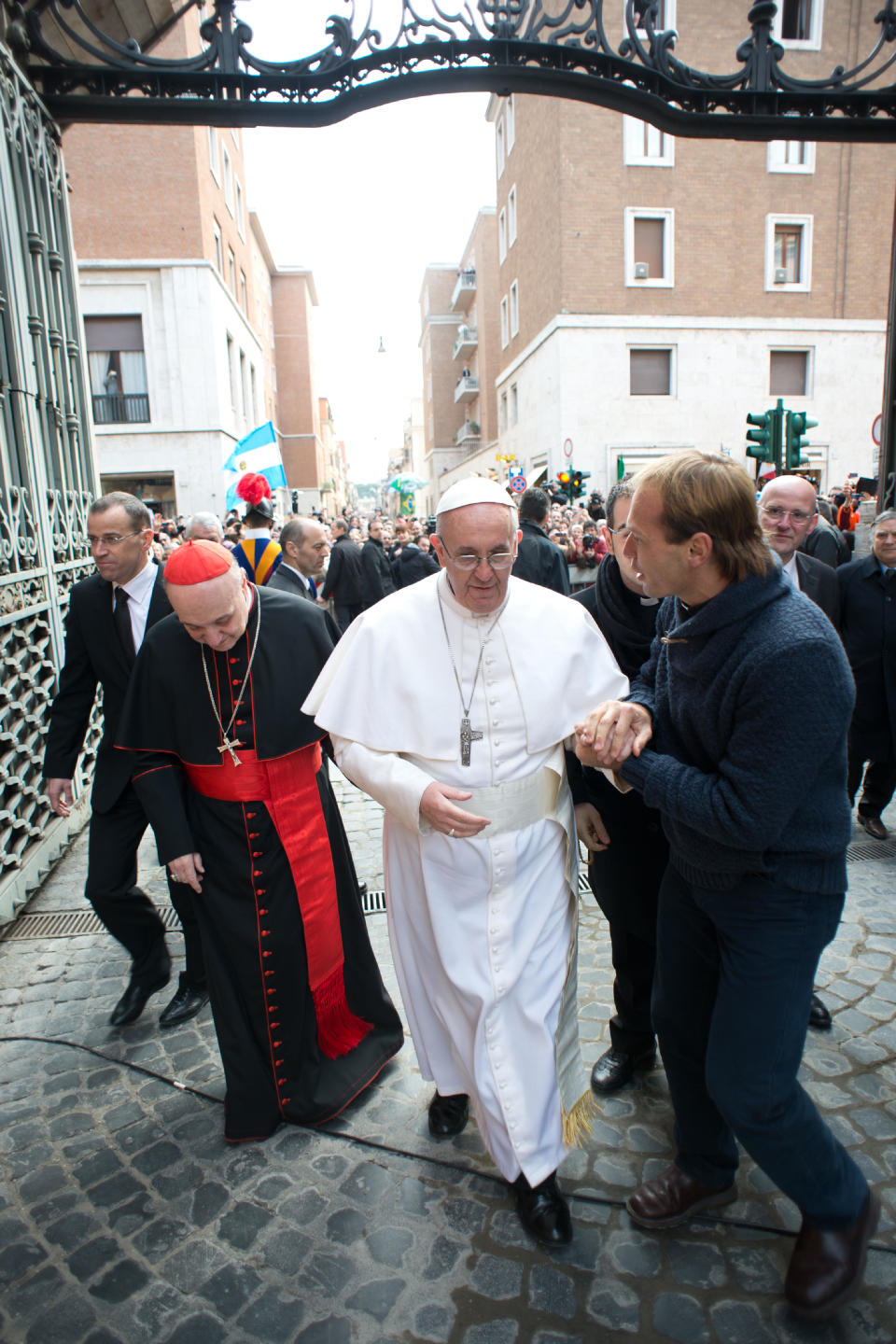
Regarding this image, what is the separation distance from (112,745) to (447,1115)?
1.86 meters

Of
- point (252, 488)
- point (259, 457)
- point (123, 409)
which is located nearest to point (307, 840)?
point (252, 488)

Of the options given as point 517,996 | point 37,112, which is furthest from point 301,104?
point 517,996

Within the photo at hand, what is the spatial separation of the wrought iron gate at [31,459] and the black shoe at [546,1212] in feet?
9.91

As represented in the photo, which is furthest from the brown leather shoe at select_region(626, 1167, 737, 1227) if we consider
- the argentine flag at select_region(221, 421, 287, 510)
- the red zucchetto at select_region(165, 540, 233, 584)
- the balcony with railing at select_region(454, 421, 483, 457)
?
the balcony with railing at select_region(454, 421, 483, 457)

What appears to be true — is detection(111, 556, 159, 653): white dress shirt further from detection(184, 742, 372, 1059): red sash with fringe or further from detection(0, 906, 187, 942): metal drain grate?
detection(0, 906, 187, 942): metal drain grate

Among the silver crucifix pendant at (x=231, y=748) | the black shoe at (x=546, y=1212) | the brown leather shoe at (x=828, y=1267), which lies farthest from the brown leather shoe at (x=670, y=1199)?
the silver crucifix pendant at (x=231, y=748)

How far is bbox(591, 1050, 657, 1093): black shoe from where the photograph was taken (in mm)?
2818

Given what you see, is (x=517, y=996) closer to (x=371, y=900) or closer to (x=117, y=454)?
(x=371, y=900)

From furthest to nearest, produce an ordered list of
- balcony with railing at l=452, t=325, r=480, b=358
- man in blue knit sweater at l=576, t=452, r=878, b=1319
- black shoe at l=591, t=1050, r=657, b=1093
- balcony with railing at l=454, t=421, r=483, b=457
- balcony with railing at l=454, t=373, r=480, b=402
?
balcony with railing at l=452, t=325, r=480, b=358 → balcony with railing at l=454, t=421, r=483, b=457 → balcony with railing at l=454, t=373, r=480, b=402 → black shoe at l=591, t=1050, r=657, b=1093 → man in blue knit sweater at l=576, t=452, r=878, b=1319

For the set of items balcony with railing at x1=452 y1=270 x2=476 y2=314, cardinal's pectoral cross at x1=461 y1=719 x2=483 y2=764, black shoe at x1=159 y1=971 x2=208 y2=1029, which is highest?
balcony with railing at x1=452 y1=270 x2=476 y2=314

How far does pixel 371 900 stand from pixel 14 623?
8.05 feet

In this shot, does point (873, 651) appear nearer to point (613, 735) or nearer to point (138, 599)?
point (613, 735)

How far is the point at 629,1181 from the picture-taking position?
243 cm

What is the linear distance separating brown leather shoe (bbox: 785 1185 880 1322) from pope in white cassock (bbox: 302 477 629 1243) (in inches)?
22.8
